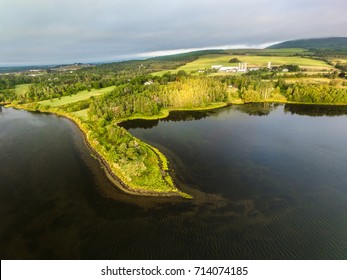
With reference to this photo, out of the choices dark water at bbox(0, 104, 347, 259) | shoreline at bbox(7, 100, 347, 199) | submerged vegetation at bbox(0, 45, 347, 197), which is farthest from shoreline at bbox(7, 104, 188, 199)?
dark water at bbox(0, 104, 347, 259)

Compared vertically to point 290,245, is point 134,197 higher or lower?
higher

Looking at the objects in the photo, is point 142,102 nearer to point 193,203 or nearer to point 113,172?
point 113,172

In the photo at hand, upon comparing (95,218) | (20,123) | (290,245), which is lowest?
(290,245)

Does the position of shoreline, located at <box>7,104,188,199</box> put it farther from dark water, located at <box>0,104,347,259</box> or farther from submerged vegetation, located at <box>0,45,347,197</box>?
dark water, located at <box>0,104,347,259</box>

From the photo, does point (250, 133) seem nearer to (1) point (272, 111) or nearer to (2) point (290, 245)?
A: (1) point (272, 111)

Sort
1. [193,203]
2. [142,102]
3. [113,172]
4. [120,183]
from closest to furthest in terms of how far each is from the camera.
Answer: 1. [193,203]
2. [120,183]
3. [113,172]
4. [142,102]

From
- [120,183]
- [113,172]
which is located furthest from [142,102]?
[120,183]

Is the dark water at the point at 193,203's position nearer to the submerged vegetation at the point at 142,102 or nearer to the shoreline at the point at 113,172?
the shoreline at the point at 113,172

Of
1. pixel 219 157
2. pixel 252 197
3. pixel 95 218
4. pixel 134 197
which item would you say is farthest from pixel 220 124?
pixel 95 218

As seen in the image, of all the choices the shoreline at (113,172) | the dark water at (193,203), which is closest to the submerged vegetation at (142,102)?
the shoreline at (113,172)
